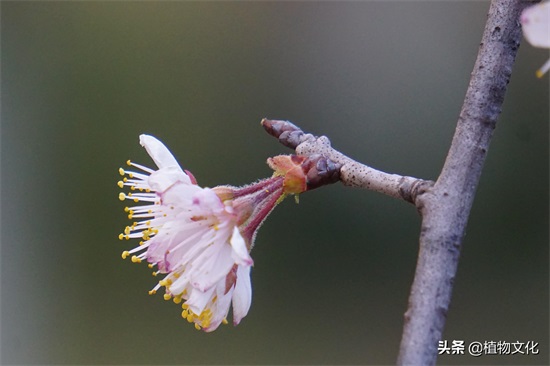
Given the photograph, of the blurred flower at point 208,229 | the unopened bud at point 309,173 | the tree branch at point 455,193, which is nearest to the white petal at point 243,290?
the blurred flower at point 208,229

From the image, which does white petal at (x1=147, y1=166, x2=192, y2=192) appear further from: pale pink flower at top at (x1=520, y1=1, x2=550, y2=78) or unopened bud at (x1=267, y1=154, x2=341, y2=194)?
pale pink flower at top at (x1=520, y1=1, x2=550, y2=78)

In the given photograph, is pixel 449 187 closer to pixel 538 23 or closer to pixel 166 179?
pixel 538 23

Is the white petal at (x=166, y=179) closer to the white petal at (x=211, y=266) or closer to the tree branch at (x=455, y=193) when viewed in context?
the white petal at (x=211, y=266)

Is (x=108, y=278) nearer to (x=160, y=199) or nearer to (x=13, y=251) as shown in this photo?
(x=13, y=251)

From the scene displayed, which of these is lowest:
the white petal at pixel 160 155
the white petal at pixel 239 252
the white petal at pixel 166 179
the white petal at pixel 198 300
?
the white petal at pixel 198 300

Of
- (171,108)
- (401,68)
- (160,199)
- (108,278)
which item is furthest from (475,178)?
(108,278)

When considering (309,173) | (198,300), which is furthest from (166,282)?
(309,173)
